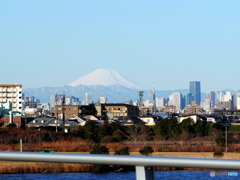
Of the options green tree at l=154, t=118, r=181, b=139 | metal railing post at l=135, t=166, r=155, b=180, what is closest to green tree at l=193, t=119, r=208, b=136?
green tree at l=154, t=118, r=181, b=139

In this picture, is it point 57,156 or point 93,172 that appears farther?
point 93,172

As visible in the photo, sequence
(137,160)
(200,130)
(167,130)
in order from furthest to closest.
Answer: (200,130), (167,130), (137,160)

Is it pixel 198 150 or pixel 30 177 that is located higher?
pixel 30 177

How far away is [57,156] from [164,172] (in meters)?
0.65

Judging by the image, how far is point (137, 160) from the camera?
2.99 m

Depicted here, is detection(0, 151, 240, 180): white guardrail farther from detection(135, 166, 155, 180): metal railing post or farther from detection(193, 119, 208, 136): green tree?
detection(193, 119, 208, 136): green tree

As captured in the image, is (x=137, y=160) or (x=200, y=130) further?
(x=200, y=130)

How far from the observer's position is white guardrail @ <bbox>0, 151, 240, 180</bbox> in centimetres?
283

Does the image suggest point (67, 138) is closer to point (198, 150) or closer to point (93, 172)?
point (198, 150)

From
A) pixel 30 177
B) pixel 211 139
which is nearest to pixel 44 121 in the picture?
pixel 211 139

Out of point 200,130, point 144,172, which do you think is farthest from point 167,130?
point 144,172

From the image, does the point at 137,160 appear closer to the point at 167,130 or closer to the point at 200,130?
the point at 167,130

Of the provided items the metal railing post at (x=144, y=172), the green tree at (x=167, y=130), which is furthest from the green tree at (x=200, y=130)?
the metal railing post at (x=144, y=172)

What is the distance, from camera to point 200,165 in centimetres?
285
